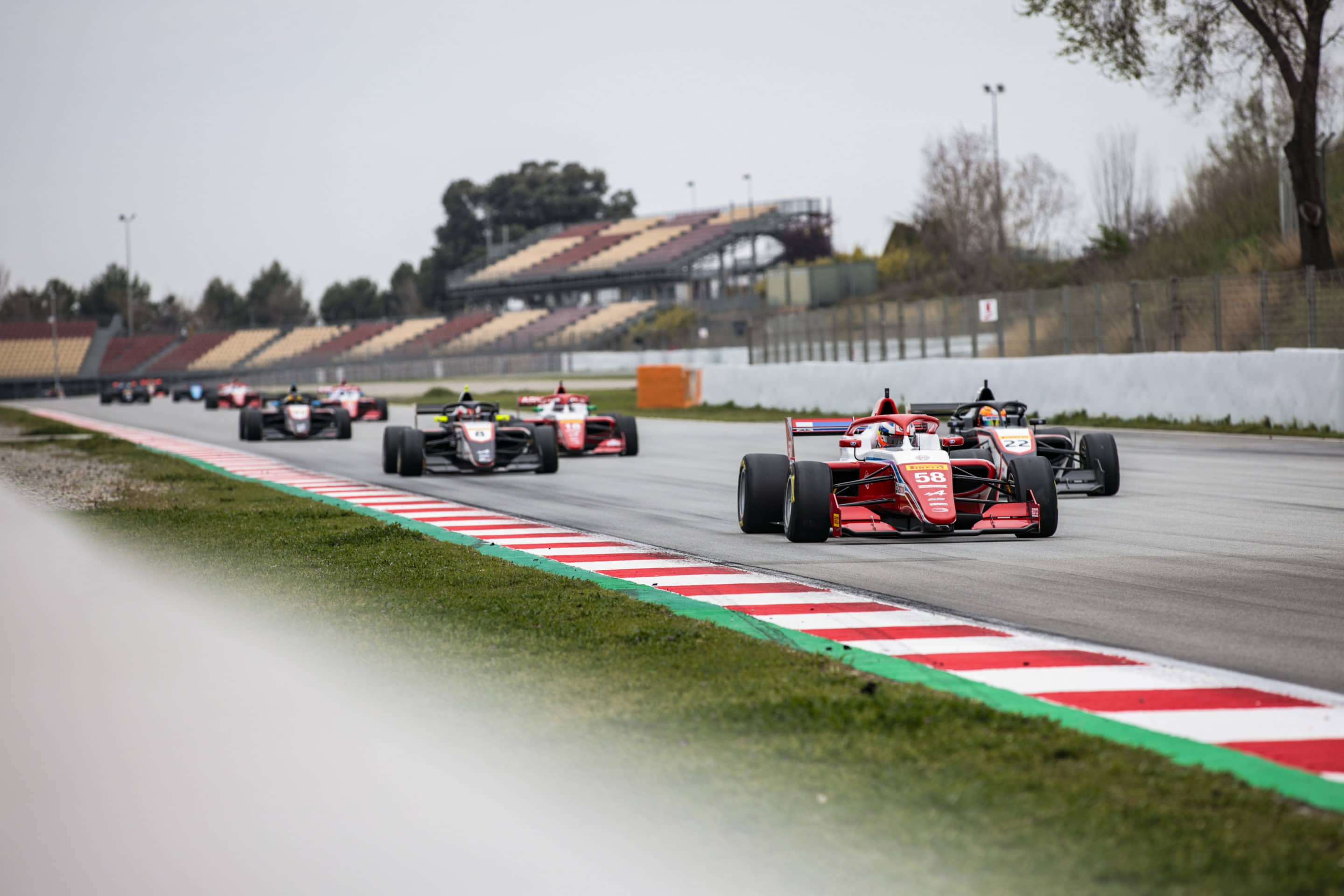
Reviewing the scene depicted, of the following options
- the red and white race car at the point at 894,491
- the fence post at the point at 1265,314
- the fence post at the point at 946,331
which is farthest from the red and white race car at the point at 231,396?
the red and white race car at the point at 894,491

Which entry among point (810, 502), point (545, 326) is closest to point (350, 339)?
point (545, 326)

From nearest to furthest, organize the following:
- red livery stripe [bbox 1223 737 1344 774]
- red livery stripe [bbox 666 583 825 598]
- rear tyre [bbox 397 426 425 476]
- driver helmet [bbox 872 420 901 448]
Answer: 1. red livery stripe [bbox 1223 737 1344 774]
2. red livery stripe [bbox 666 583 825 598]
3. driver helmet [bbox 872 420 901 448]
4. rear tyre [bbox 397 426 425 476]

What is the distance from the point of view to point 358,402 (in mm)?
36719

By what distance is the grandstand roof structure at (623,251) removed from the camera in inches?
3669

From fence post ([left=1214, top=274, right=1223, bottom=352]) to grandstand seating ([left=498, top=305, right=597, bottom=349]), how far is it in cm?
5763

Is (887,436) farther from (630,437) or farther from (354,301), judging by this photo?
(354,301)

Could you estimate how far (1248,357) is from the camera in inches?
900

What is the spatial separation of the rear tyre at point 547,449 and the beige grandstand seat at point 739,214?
76.6m

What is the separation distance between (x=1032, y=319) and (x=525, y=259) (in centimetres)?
8305

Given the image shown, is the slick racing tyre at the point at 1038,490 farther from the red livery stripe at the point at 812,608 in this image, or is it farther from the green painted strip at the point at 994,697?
the green painted strip at the point at 994,697

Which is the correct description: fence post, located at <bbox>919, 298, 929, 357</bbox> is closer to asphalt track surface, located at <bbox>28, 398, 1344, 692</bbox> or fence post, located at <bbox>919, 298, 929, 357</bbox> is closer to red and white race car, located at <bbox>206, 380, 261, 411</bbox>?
asphalt track surface, located at <bbox>28, 398, 1344, 692</bbox>

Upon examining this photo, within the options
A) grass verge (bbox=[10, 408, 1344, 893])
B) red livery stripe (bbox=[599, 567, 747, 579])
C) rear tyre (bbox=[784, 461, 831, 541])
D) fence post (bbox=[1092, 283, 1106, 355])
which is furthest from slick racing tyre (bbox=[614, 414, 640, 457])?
grass verge (bbox=[10, 408, 1344, 893])

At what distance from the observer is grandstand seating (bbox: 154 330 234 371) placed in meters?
97.6


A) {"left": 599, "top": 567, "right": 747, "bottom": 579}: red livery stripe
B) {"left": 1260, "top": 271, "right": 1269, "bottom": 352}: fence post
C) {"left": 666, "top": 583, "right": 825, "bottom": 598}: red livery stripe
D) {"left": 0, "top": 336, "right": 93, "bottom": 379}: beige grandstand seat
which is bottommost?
{"left": 666, "top": 583, "right": 825, "bottom": 598}: red livery stripe
